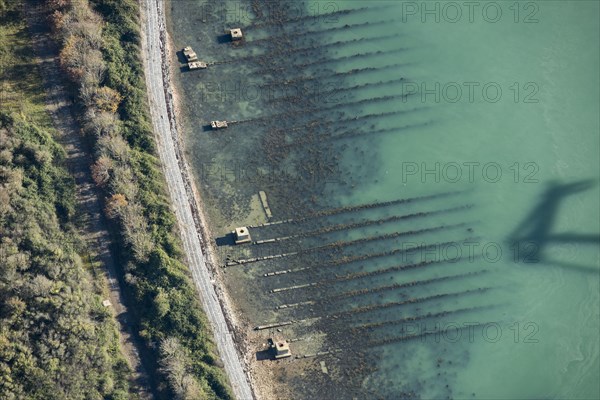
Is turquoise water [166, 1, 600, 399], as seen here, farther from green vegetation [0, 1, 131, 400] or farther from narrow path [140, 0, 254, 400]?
green vegetation [0, 1, 131, 400]

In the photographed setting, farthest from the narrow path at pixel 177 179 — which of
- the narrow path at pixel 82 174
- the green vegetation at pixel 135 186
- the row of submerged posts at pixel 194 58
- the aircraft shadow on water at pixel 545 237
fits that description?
the aircraft shadow on water at pixel 545 237

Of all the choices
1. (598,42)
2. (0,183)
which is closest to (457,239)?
(598,42)

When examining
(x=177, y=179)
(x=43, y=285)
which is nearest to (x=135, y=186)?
(x=177, y=179)

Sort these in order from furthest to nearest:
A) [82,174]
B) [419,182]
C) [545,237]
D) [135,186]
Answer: [419,182] → [545,237] → [82,174] → [135,186]

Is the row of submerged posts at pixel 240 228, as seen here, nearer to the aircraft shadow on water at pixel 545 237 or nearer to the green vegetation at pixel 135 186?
the green vegetation at pixel 135 186

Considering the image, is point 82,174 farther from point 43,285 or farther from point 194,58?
point 194,58

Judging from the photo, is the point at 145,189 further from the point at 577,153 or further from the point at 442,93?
the point at 577,153
